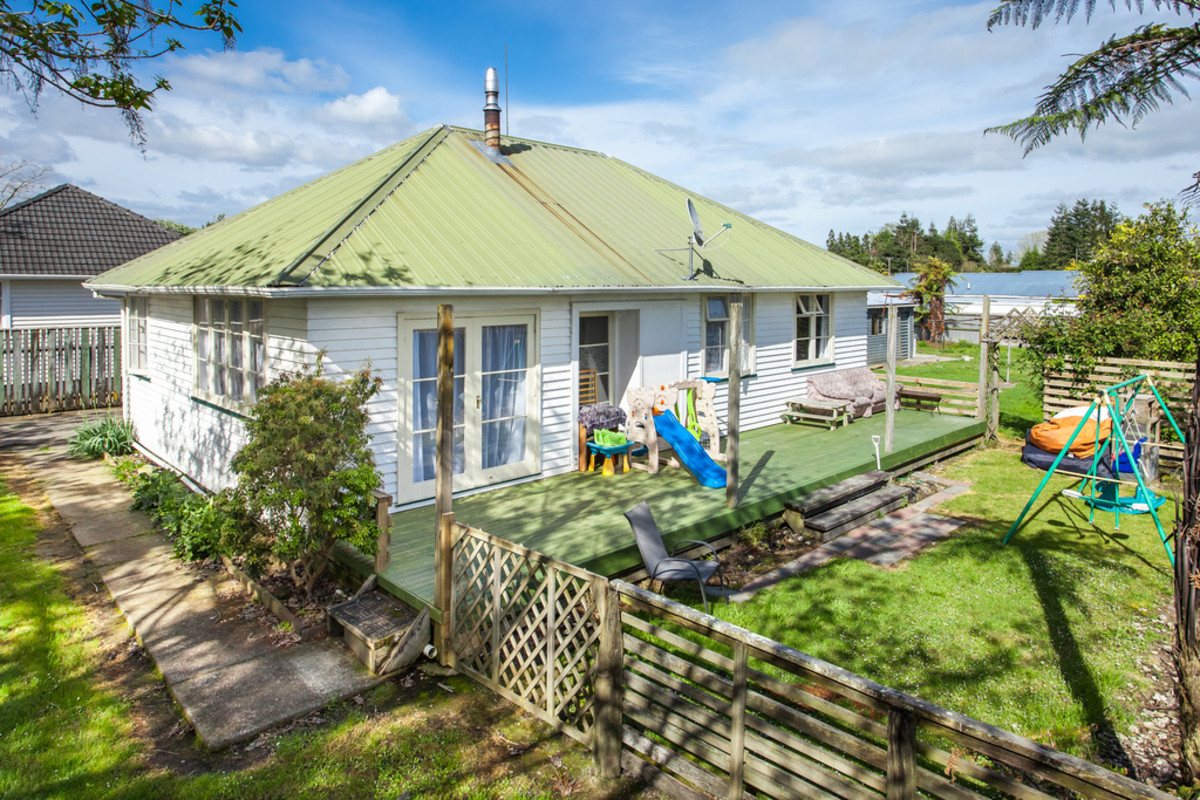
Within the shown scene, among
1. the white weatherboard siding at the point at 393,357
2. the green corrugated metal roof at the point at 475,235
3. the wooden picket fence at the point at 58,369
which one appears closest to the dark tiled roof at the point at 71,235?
the wooden picket fence at the point at 58,369

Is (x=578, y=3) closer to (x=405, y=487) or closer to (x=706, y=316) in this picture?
(x=706, y=316)

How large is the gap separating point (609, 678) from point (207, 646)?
374cm

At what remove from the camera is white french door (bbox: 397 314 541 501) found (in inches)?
323

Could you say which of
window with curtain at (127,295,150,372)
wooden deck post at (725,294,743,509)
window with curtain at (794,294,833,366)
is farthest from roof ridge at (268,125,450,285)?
window with curtain at (794,294,833,366)

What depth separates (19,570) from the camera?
25.5 feet

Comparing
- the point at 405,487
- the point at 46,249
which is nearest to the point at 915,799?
the point at 405,487

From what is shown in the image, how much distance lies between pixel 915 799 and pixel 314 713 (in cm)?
392

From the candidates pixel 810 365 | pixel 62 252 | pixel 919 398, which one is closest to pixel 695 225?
pixel 810 365

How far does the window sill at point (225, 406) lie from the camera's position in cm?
856

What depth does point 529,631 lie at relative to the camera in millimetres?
5031

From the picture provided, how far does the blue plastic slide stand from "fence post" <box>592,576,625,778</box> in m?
5.14

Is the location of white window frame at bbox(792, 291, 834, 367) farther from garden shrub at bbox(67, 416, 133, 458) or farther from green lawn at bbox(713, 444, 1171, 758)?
garden shrub at bbox(67, 416, 133, 458)

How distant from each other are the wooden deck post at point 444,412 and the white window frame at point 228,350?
3.54 metres

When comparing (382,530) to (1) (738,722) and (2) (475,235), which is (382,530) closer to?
(1) (738,722)
